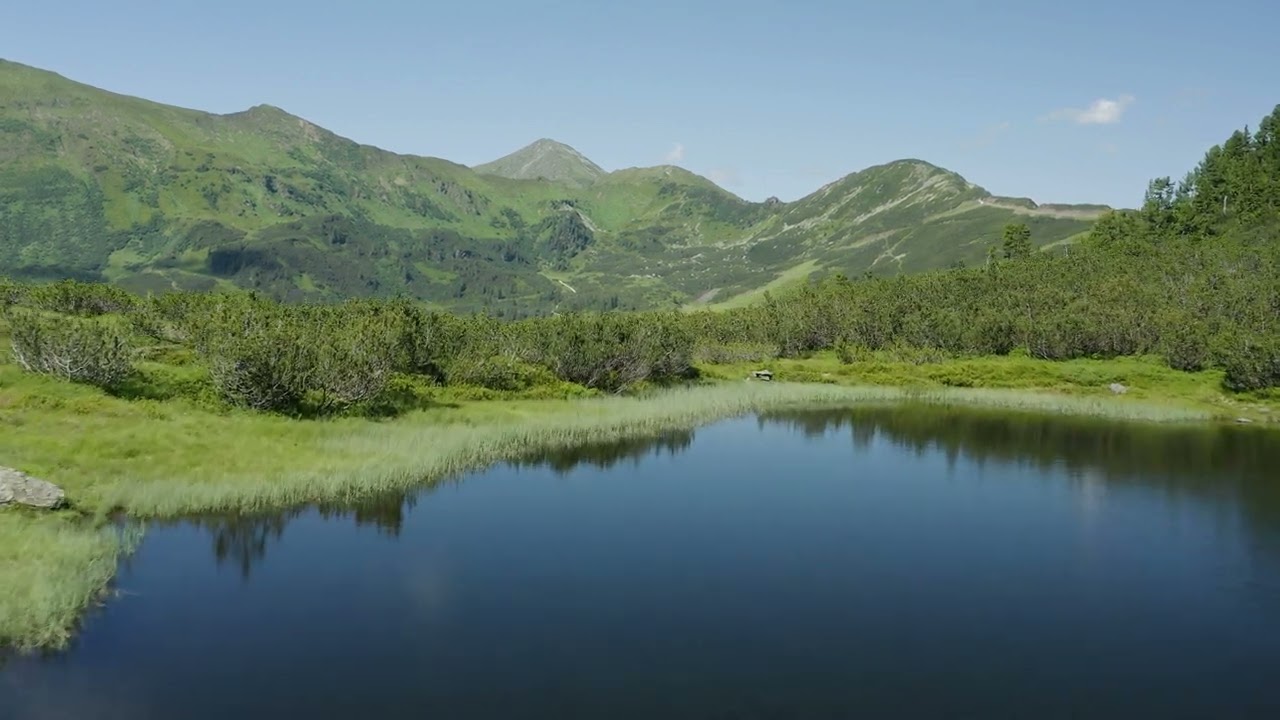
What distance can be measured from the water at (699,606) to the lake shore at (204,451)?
162 centimetres

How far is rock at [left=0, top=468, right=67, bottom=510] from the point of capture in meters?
31.7

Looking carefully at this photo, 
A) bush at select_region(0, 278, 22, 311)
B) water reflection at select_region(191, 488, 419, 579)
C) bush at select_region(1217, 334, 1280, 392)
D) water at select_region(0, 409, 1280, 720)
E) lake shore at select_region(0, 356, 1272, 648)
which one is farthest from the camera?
bush at select_region(1217, 334, 1280, 392)

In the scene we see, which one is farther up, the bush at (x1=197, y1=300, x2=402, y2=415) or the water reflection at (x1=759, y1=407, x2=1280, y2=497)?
the bush at (x1=197, y1=300, x2=402, y2=415)

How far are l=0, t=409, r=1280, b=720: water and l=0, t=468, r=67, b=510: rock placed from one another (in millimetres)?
4046

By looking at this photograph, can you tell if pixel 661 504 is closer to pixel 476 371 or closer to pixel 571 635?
pixel 571 635

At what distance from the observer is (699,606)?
29781 millimetres

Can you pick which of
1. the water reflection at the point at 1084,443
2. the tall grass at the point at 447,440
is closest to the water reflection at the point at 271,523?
the tall grass at the point at 447,440

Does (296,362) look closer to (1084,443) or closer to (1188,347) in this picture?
(1084,443)

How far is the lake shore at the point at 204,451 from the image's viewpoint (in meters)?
27.3

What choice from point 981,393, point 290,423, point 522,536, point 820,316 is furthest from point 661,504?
point 820,316

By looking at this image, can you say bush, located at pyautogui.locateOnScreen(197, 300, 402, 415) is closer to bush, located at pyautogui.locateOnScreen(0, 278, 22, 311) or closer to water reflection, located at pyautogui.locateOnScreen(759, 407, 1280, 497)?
bush, located at pyautogui.locateOnScreen(0, 278, 22, 311)

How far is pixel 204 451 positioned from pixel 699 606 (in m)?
27.3

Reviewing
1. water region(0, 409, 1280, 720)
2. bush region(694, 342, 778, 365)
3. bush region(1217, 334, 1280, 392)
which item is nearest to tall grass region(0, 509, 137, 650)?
water region(0, 409, 1280, 720)

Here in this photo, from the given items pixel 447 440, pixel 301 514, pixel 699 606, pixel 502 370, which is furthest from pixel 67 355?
pixel 699 606
